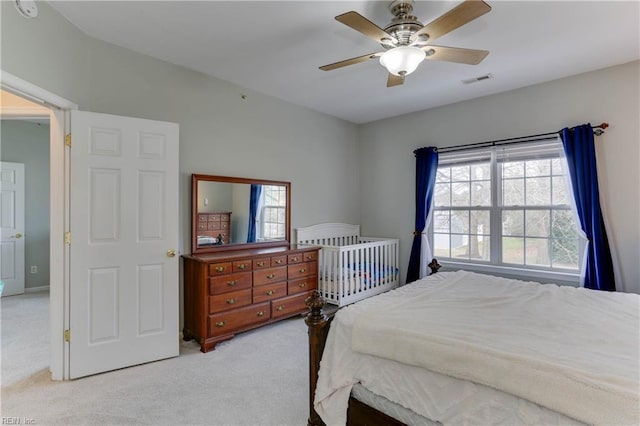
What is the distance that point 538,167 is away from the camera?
11.8 feet

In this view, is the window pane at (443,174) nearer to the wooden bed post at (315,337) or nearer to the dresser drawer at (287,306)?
the dresser drawer at (287,306)

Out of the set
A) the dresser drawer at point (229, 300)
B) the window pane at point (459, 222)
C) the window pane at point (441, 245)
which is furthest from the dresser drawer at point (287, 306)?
the window pane at point (459, 222)

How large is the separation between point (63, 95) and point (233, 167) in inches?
62.9

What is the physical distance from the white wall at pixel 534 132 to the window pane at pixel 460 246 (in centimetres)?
61

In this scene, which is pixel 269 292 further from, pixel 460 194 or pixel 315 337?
pixel 460 194

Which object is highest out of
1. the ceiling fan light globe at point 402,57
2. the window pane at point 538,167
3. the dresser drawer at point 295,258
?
the ceiling fan light globe at point 402,57

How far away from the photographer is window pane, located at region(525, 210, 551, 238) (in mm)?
3547

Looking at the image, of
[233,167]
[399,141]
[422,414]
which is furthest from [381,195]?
[422,414]

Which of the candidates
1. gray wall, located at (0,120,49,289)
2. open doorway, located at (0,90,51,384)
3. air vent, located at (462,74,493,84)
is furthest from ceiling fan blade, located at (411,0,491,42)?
gray wall, located at (0,120,49,289)

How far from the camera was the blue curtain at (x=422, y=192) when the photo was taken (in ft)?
14.0

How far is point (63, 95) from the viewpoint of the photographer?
2354 millimetres

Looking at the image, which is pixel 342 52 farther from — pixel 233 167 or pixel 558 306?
pixel 558 306

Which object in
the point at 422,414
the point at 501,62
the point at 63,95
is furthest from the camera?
the point at 501,62

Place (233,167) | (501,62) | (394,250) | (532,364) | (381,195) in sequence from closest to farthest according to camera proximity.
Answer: (532,364)
(501,62)
(233,167)
(394,250)
(381,195)
